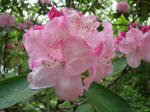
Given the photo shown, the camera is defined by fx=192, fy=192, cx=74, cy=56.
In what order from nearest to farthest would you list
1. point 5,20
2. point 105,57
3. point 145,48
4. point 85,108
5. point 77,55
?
1. point 77,55
2. point 105,57
3. point 85,108
4. point 145,48
5. point 5,20

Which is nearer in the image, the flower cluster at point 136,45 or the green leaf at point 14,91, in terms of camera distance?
the green leaf at point 14,91

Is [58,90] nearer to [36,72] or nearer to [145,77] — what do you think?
[36,72]

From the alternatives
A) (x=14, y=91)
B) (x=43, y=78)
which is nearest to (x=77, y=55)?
(x=43, y=78)

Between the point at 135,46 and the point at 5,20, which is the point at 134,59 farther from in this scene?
the point at 5,20

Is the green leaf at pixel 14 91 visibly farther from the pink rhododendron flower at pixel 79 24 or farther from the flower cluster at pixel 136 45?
the flower cluster at pixel 136 45

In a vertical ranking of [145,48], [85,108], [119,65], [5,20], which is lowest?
[85,108]

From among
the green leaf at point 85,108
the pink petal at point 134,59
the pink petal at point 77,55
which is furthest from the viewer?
the pink petal at point 134,59

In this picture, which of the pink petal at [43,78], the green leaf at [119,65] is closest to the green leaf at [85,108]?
the green leaf at [119,65]
